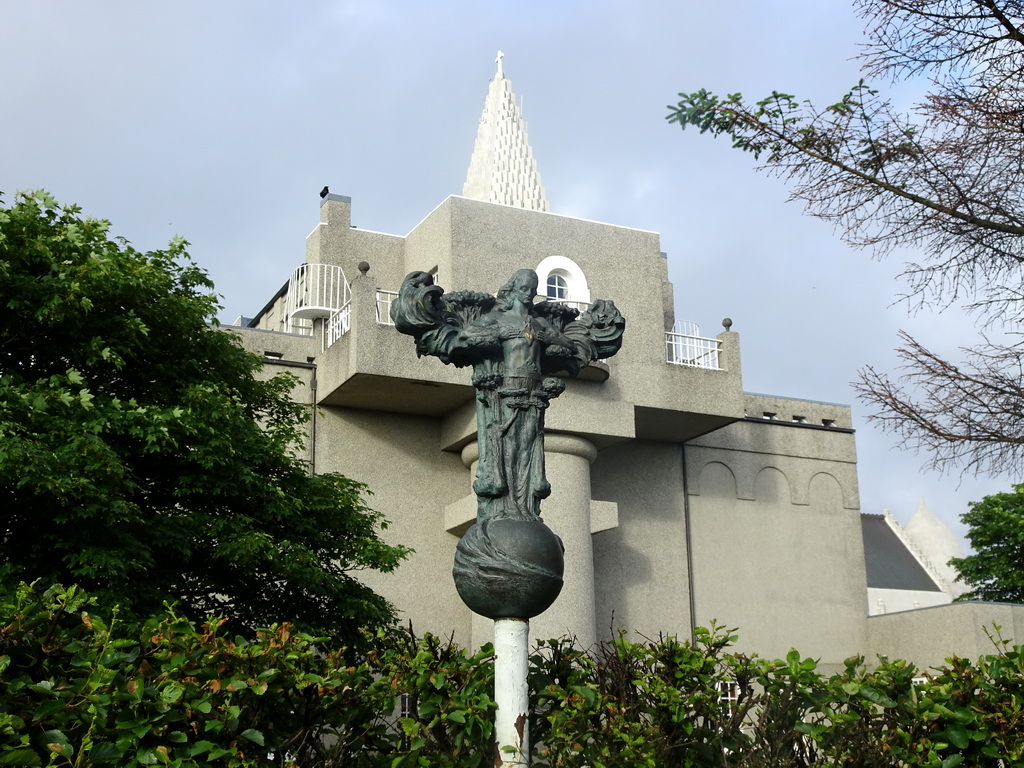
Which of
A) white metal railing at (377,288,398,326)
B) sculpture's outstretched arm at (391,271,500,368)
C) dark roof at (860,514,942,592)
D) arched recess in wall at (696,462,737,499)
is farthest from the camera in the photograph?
dark roof at (860,514,942,592)

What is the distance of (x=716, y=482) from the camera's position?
27.5 metres

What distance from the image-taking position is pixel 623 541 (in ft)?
84.4

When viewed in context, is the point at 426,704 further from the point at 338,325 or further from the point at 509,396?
the point at 338,325

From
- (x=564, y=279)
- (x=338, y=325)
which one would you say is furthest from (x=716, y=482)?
(x=338, y=325)

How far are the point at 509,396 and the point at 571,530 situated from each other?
597 inches

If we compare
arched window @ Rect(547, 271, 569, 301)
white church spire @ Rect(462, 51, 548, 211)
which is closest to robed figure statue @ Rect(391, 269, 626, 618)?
arched window @ Rect(547, 271, 569, 301)

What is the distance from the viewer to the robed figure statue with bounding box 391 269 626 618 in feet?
23.2

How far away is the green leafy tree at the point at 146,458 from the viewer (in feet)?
45.3

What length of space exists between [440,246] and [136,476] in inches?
398

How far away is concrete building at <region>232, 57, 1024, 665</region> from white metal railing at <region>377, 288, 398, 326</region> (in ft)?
0.23

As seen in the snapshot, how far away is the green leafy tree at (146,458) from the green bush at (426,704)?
21.7 ft

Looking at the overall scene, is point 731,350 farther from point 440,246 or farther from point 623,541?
point 440,246

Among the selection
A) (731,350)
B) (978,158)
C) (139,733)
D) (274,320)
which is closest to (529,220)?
(731,350)

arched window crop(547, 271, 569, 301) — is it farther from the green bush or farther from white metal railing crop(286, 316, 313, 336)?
the green bush
